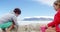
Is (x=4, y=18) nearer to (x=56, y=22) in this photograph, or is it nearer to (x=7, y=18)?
(x=7, y=18)

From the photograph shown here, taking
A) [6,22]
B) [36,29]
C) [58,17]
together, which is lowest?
[36,29]

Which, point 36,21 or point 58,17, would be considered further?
point 36,21

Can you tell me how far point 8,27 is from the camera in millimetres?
3303

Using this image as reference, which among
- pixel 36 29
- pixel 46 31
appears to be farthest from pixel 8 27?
pixel 46 31

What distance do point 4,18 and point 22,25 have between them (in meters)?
0.85

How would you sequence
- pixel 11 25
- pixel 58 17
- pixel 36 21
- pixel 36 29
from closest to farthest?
pixel 58 17
pixel 11 25
pixel 36 29
pixel 36 21

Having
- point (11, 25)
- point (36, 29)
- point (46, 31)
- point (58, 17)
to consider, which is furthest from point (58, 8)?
point (36, 29)

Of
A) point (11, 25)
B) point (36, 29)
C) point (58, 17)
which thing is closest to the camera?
point (58, 17)

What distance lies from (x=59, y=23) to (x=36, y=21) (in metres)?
2.15

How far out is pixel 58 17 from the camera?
2170 mm

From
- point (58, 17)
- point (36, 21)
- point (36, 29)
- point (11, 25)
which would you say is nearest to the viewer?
point (58, 17)

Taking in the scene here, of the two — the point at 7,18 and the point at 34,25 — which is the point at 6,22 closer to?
the point at 7,18

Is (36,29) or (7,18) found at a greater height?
(7,18)

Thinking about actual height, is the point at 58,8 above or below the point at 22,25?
above
